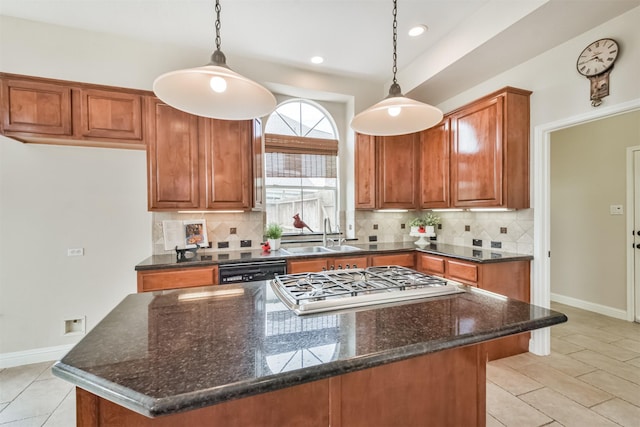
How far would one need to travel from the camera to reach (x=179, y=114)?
2828 millimetres

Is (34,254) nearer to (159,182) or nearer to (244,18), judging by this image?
(159,182)

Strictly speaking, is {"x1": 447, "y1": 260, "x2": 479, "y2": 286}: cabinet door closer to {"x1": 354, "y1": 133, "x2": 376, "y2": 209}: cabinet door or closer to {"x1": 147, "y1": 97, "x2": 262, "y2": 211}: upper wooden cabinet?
{"x1": 354, "y1": 133, "x2": 376, "y2": 209}: cabinet door

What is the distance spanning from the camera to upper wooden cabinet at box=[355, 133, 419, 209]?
3715 millimetres

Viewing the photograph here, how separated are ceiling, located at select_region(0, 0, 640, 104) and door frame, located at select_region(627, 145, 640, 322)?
2182 mm

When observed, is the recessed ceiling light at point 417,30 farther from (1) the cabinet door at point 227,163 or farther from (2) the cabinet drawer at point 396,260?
(2) the cabinet drawer at point 396,260

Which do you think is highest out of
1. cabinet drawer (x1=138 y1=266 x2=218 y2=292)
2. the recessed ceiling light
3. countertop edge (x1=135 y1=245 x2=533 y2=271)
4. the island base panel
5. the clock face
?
the recessed ceiling light

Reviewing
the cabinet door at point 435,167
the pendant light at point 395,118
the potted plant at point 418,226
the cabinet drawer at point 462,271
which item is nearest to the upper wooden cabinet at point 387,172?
the cabinet door at point 435,167

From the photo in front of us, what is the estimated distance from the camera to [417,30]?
111 inches

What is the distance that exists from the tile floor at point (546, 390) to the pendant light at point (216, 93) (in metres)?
2.27

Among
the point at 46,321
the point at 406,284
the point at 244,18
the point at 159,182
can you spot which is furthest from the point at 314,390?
the point at 46,321

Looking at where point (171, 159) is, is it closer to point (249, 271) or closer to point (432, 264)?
point (249, 271)

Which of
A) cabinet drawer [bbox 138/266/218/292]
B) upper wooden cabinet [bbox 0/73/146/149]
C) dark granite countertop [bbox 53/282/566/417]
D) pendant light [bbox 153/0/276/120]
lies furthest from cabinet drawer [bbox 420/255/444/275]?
upper wooden cabinet [bbox 0/73/146/149]

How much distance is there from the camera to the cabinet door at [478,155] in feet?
9.30

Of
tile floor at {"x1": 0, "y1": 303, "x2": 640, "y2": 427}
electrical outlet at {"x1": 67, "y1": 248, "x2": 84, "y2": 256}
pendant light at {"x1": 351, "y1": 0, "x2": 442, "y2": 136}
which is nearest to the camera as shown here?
pendant light at {"x1": 351, "y1": 0, "x2": 442, "y2": 136}
